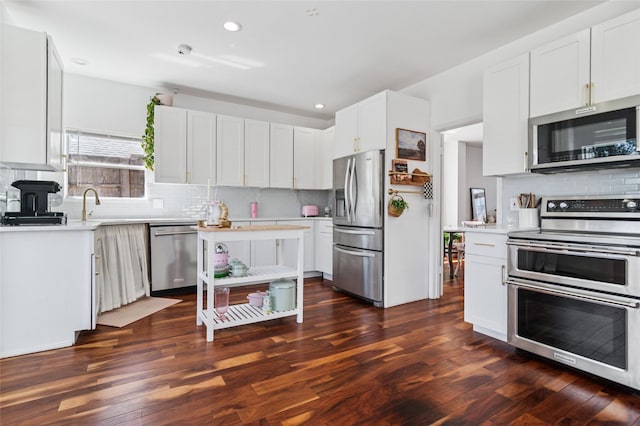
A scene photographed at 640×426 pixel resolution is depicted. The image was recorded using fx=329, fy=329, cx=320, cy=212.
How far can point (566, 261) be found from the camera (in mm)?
2188

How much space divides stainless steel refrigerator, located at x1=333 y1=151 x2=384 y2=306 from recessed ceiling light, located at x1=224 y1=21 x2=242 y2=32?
178 cm

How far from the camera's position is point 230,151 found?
4.59 meters

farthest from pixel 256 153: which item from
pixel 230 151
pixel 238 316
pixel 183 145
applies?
pixel 238 316

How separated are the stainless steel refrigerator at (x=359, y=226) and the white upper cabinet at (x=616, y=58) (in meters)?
1.86

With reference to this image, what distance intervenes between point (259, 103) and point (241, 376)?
4.14 m

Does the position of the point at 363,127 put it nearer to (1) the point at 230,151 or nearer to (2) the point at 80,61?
(1) the point at 230,151

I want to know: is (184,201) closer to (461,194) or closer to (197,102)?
(197,102)

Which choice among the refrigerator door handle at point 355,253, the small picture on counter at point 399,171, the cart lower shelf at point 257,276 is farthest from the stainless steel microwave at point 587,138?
the cart lower shelf at point 257,276

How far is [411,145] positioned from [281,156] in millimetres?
2043

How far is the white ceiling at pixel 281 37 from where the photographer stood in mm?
2686

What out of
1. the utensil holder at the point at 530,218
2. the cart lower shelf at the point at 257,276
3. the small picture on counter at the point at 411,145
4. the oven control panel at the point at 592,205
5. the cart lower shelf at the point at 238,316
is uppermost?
the small picture on counter at the point at 411,145

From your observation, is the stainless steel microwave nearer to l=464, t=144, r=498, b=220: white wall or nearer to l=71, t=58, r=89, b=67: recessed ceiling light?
l=71, t=58, r=89, b=67: recessed ceiling light

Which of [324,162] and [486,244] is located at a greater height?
[324,162]

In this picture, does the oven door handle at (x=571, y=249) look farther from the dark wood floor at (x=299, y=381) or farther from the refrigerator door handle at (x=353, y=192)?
the refrigerator door handle at (x=353, y=192)
